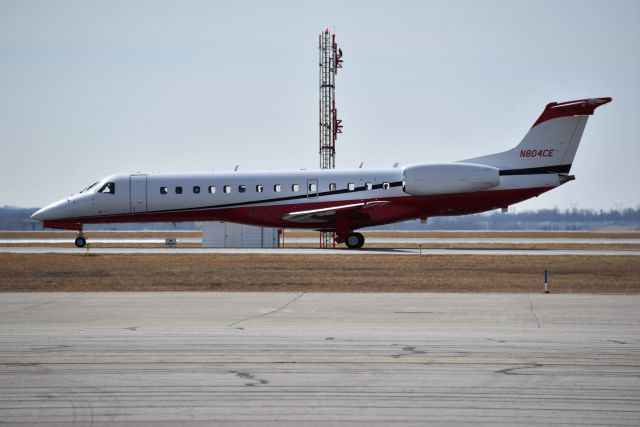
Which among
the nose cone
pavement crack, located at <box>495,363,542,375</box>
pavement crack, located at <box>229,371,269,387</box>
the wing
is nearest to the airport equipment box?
the wing

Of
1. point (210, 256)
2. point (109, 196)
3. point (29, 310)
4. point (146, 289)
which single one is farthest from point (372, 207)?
point (29, 310)

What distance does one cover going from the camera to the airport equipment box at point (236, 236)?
164 feet

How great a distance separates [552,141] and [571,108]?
6.28 feet

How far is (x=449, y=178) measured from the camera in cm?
4222

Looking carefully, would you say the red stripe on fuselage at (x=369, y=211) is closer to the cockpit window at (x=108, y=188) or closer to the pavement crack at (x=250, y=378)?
A: the cockpit window at (x=108, y=188)

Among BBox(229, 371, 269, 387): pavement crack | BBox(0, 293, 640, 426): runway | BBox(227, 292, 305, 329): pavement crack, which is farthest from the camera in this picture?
BBox(227, 292, 305, 329): pavement crack

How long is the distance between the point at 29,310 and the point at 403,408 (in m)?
11.6

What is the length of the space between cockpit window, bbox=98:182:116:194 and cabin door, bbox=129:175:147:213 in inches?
41.1

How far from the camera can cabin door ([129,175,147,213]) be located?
44.4 m

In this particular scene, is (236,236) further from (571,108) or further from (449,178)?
(571,108)

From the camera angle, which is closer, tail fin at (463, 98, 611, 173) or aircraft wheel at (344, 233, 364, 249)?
tail fin at (463, 98, 611, 173)

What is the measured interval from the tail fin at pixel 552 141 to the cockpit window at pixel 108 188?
2159 cm

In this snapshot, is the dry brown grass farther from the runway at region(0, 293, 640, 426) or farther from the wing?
the wing

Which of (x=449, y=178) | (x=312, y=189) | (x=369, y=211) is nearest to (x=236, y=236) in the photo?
(x=312, y=189)
